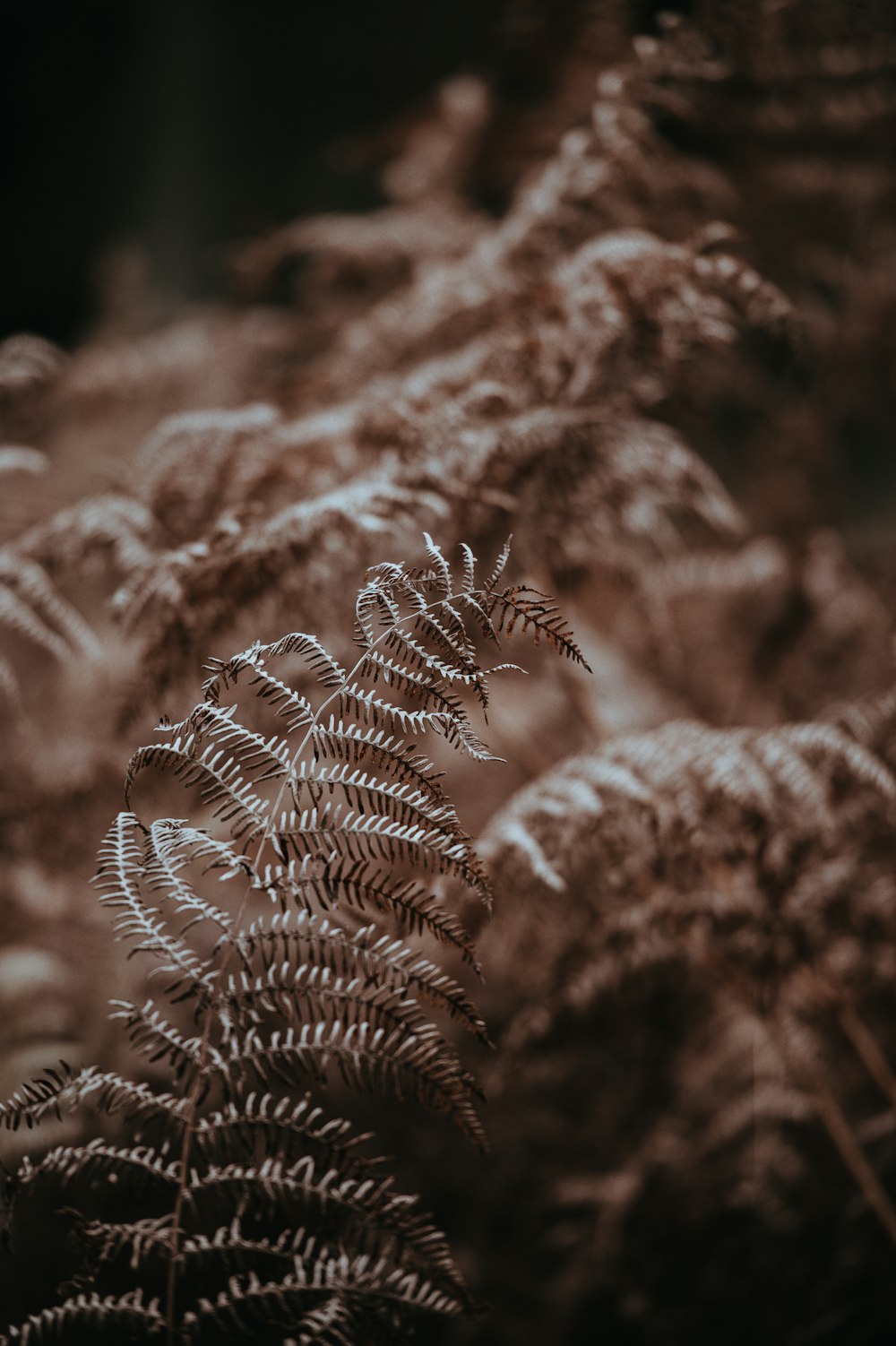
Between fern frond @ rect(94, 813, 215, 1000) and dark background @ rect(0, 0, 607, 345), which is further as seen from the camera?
dark background @ rect(0, 0, 607, 345)

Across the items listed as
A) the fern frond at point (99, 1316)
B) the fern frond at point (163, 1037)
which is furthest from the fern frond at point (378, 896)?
the fern frond at point (99, 1316)

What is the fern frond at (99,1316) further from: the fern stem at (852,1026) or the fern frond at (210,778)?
the fern stem at (852,1026)

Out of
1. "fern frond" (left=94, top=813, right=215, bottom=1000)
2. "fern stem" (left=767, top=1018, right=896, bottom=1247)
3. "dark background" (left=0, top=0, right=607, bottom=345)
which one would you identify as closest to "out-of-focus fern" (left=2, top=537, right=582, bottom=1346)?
"fern frond" (left=94, top=813, right=215, bottom=1000)

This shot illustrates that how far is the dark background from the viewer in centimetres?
266

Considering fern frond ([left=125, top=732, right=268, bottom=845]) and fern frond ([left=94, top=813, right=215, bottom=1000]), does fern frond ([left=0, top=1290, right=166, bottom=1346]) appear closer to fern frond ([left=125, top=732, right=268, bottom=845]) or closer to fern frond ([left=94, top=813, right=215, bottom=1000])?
fern frond ([left=94, top=813, right=215, bottom=1000])

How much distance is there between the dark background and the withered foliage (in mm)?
1021

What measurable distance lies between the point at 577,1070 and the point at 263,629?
0.94 meters

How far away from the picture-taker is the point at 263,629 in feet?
3.28

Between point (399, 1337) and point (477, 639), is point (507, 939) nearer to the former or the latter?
point (477, 639)

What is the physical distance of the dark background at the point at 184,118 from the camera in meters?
2.66

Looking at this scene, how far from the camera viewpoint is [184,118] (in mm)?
2945

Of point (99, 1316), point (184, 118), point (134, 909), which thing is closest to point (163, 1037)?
point (134, 909)

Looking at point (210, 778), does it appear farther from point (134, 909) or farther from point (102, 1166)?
point (102, 1166)

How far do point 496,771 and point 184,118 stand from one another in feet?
9.03
